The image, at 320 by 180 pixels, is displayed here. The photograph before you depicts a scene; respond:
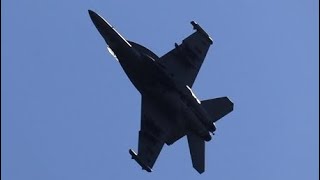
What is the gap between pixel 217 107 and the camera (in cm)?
9731

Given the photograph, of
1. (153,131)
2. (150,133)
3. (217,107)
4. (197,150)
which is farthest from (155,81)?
(197,150)

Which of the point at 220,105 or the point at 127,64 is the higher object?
the point at 127,64

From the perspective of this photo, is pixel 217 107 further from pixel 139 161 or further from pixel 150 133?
pixel 139 161

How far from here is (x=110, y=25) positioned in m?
93.6

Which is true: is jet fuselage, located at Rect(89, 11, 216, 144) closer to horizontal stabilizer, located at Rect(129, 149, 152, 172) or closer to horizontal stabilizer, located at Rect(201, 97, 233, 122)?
horizontal stabilizer, located at Rect(201, 97, 233, 122)

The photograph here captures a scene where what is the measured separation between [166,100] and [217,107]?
648 cm

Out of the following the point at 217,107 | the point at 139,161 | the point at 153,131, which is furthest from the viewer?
the point at 217,107

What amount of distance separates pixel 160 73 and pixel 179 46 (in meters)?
6.99

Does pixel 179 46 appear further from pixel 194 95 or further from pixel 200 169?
pixel 200 169

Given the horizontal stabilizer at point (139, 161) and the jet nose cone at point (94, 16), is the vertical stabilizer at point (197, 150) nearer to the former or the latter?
the horizontal stabilizer at point (139, 161)

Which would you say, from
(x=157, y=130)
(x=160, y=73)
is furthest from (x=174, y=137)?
(x=160, y=73)

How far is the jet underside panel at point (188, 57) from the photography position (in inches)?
3826

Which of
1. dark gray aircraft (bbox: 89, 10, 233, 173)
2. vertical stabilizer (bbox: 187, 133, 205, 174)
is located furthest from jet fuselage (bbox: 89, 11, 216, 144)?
vertical stabilizer (bbox: 187, 133, 205, 174)

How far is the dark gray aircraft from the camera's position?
305 feet
